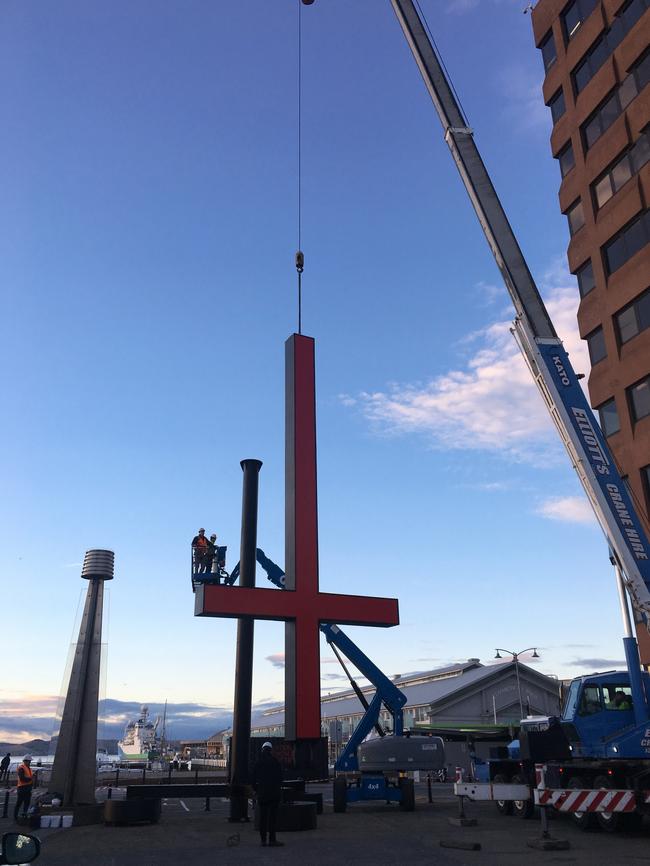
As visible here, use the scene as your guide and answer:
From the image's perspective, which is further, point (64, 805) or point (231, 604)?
point (64, 805)

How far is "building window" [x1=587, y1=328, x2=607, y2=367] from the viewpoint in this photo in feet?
108

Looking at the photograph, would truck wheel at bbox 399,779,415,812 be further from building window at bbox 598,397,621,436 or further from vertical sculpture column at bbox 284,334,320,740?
building window at bbox 598,397,621,436

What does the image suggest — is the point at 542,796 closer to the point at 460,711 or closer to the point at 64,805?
the point at 64,805

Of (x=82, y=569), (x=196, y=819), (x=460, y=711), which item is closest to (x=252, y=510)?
(x=82, y=569)

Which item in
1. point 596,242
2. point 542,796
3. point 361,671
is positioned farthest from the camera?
point 596,242

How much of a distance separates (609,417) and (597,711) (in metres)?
16.3

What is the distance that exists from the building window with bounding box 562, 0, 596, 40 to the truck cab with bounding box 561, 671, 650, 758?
3064cm

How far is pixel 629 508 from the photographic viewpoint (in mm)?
16453

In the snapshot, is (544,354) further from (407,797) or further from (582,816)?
(407,797)

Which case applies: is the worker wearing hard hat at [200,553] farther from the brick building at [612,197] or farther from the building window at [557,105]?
the building window at [557,105]

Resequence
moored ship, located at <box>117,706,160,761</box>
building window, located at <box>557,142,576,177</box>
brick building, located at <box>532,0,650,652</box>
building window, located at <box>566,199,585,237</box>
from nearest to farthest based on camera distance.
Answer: brick building, located at <box>532,0,650,652</box> → building window, located at <box>566,199,585,237</box> → building window, located at <box>557,142,576,177</box> → moored ship, located at <box>117,706,160,761</box>

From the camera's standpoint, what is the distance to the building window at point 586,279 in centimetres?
3367

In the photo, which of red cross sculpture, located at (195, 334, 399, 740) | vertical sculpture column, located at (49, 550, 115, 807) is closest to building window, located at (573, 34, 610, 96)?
red cross sculpture, located at (195, 334, 399, 740)

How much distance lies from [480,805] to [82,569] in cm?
1643
